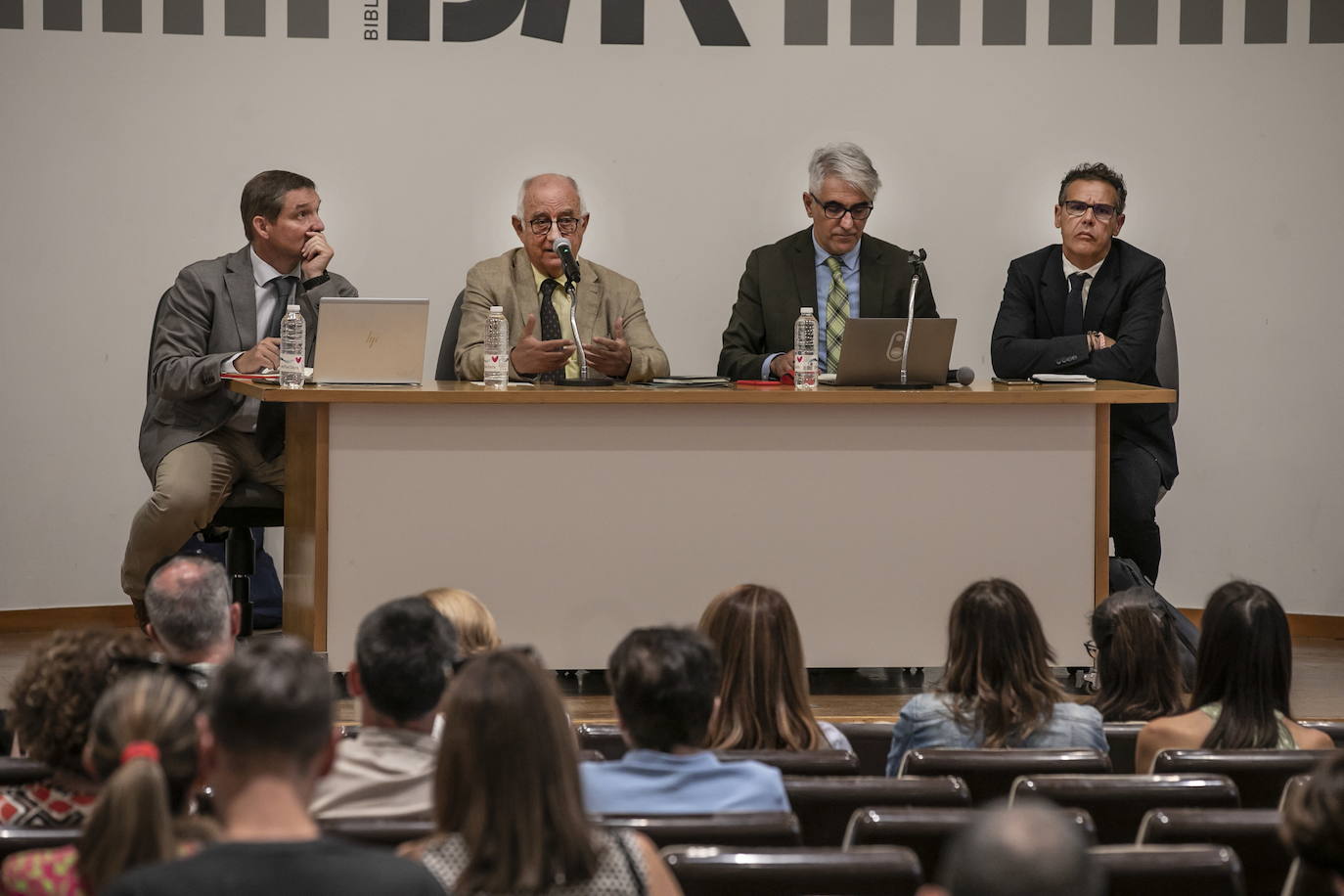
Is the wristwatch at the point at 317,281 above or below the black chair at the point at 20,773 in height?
above

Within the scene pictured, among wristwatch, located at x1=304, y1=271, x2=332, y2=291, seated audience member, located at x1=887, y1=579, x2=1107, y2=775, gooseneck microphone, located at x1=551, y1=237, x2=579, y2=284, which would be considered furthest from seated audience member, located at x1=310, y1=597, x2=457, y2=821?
wristwatch, located at x1=304, y1=271, x2=332, y2=291

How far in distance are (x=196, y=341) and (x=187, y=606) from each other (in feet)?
7.86

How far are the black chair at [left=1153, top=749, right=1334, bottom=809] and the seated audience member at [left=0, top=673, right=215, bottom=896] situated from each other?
4.82ft

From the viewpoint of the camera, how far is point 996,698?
2854 millimetres

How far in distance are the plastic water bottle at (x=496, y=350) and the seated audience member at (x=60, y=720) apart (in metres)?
2.57

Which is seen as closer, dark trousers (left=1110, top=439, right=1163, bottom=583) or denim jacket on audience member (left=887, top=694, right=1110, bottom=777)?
denim jacket on audience member (left=887, top=694, right=1110, bottom=777)

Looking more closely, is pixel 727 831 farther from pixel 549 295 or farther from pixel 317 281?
pixel 317 281

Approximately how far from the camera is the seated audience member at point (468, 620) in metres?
2.84

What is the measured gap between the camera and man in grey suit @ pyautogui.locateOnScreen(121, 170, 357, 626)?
16.1 feet

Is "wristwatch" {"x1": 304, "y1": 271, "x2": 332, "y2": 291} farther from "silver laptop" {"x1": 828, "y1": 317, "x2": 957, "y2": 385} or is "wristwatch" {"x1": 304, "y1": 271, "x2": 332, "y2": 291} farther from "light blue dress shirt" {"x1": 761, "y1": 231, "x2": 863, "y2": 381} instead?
"silver laptop" {"x1": 828, "y1": 317, "x2": 957, "y2": 385}

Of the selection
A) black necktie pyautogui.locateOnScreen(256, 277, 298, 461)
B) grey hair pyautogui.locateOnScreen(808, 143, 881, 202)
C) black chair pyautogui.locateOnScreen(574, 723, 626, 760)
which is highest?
grey hair pyautogui.locateOnScreen(808, 143, 881, 202)

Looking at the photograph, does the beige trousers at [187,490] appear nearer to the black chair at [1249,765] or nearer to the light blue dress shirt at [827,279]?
the light blue dress shirt at [827,279]

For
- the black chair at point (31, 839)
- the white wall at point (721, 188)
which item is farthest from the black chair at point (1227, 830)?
the white wall at point (721, 188)

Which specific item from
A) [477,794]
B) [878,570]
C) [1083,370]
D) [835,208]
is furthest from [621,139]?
[477,794]
